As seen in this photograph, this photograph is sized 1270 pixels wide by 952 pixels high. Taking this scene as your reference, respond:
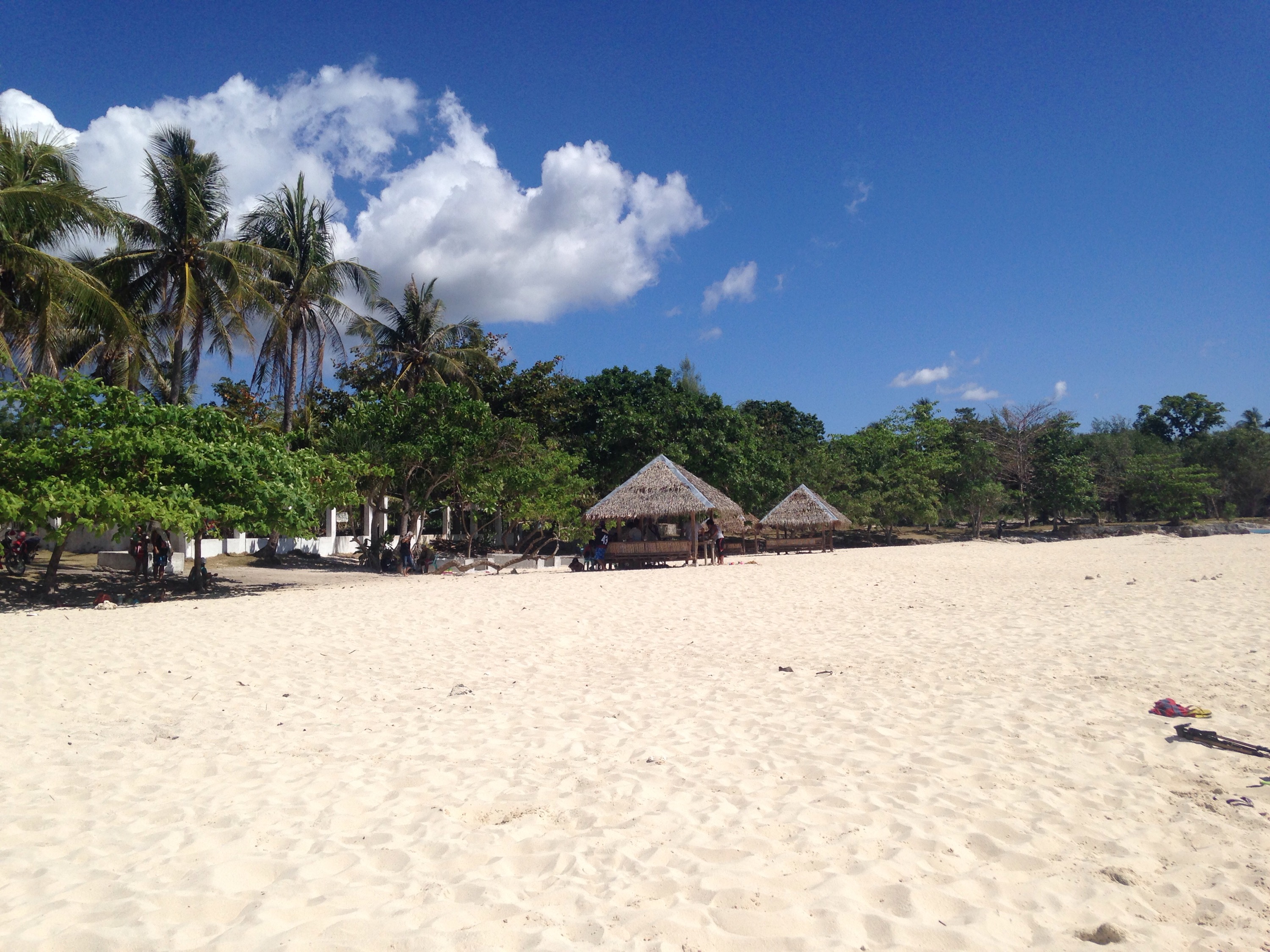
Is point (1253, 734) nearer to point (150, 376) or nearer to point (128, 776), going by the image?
point (128, 776)

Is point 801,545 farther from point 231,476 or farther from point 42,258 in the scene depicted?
point 42,258

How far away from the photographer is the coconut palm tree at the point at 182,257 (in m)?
16.4

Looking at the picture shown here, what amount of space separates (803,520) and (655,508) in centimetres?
837

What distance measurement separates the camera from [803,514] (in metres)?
26.8

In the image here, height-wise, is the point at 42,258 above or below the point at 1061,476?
above

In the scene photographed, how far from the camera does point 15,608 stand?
11.3m

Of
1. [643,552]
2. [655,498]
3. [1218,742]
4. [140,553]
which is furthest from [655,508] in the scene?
[1218,742]

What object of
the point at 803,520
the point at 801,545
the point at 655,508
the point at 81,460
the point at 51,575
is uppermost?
the point at 81,460

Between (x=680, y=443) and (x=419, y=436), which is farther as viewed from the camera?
(x=680, y=443)

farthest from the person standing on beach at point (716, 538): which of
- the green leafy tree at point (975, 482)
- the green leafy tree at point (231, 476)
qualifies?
the green leafy tree at point (975, 482)

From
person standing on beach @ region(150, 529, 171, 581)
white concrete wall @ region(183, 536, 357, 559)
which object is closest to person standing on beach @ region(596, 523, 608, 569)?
white concrete wall @ region(183, 536, 357, 559)

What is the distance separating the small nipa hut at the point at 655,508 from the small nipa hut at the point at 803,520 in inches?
222

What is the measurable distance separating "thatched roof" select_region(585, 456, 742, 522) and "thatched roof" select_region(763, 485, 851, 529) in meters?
5.47

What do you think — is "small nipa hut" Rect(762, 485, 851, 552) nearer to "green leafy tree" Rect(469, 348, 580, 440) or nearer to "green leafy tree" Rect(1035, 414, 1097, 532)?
"green leafy tree" Rect(469, 348, 580, 440)
